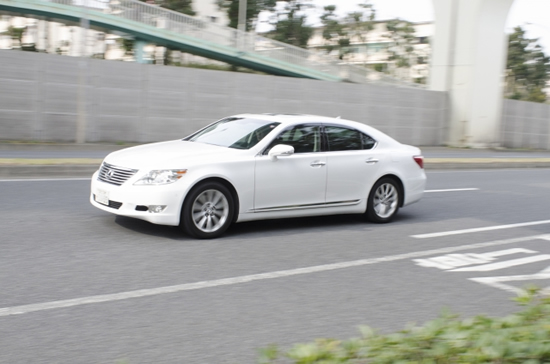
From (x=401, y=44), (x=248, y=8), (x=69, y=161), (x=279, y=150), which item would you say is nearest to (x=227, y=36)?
(x=248, y=8)

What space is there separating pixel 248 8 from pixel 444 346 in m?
51.3

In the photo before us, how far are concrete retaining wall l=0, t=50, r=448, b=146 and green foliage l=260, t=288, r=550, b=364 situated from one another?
20569mm

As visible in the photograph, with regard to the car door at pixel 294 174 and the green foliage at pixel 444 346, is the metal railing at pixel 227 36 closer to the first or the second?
the car door at pixel 294 174

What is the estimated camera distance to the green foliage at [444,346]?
3102 mm

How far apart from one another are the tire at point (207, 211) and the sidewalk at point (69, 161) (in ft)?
19.9

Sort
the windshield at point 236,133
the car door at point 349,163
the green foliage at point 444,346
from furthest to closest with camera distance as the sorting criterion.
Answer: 1. the car door at point 349,163
2. the windshield at point 236,133
3. the green foliage at point 444,346

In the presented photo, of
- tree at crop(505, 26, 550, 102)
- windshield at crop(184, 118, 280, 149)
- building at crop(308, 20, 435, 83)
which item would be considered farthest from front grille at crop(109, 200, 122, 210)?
tree at crop(505, 26, 550, 102)

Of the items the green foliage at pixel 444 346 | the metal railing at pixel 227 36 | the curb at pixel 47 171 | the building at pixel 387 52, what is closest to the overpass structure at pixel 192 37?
the metal railing at pixel 227 36

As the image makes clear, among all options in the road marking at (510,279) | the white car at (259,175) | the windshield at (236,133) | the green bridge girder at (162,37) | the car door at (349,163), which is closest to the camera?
the road marking at (510,279)

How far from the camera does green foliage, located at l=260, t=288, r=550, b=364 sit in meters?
3.10

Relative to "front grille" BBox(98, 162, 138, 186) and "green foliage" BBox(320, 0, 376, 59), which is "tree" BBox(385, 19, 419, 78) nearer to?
"green foliage" BBox(320, 0, 376, 59)

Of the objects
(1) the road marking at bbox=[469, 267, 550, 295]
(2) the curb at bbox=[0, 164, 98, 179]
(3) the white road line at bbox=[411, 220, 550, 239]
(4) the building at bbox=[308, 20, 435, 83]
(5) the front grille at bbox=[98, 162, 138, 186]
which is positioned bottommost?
(1) the road marking at bbox=[469, 267, 550, 295]

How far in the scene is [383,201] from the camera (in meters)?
9.71

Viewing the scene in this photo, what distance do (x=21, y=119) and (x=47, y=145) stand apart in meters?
1.67
